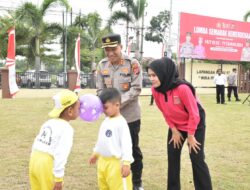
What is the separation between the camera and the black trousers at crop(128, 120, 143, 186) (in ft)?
14.0

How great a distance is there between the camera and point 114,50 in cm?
393

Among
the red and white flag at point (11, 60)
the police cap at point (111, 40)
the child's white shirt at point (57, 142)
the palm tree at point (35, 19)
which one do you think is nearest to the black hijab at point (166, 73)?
the police cap at point (111, 40)

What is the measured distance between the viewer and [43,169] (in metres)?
2.89

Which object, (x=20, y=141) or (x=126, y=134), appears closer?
(x=126, y=134)

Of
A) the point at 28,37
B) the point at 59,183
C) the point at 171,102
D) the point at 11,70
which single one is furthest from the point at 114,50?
the point at 28,37

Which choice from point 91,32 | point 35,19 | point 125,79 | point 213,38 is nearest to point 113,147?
point 125,79

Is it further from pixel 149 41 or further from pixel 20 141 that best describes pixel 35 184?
pixel 149 41

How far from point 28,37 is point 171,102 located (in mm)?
28108

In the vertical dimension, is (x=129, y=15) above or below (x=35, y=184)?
above

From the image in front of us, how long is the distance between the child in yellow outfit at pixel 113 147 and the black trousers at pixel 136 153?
3.14ft

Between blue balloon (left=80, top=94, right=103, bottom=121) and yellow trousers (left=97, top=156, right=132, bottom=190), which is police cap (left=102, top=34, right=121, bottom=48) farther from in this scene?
yellow trousers (left=97, top=156, right=132, bottom=190)

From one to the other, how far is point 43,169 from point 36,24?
25.9 meters

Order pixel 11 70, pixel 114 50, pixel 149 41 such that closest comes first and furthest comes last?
1. pixel 114 50
2. pixel 11 70
3. pixel 149 41

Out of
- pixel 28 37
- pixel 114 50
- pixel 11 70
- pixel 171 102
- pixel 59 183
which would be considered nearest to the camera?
pixel 59 183
